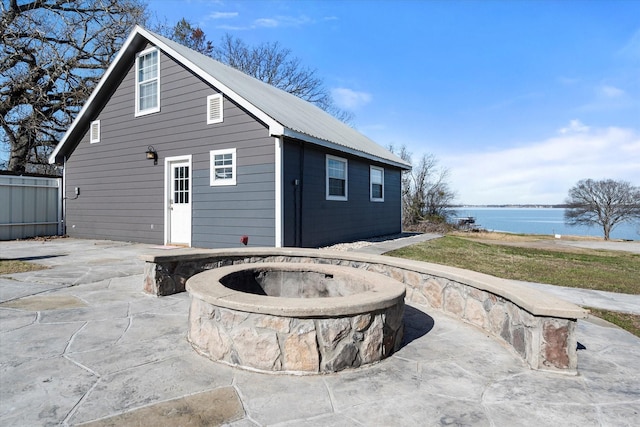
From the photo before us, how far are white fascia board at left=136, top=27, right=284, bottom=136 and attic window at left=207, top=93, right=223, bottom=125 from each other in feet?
1.09

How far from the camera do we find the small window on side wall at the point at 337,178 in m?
9.77

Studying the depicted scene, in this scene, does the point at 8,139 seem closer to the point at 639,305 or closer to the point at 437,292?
the point at 437,292

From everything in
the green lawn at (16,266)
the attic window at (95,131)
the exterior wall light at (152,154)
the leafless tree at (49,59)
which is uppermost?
the leafless tree at (49,59)

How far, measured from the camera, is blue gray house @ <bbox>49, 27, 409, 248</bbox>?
802 cm

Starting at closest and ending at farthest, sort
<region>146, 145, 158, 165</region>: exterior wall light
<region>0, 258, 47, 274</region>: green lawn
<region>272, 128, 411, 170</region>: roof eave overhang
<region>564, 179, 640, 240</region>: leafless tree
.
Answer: <region>0, 258, 47, 274</region>: green lawn, <region>272, 128, 411, 170</region>: roof eave overhang, <region>146, 145, 158, 165</region>: exterior wall light, <region>564, 179, 640, 240</region>: leafless tree

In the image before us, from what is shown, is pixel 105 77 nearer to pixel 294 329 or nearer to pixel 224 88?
pixel 224 88

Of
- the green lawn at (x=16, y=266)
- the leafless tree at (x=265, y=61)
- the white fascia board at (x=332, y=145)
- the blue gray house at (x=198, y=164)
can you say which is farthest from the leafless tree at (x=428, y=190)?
the green lawn at (x=16, y=266)

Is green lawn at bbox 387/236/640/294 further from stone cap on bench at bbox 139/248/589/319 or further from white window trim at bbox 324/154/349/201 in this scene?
stone cap on bench at bbox 139/248/589/319

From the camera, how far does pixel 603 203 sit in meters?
27.9

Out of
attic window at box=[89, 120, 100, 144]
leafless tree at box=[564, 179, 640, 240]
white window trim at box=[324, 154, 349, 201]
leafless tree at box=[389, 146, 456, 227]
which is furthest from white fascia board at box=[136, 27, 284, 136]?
leafless tree at box=[564, 179, 640, 240]

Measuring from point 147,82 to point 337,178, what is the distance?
6.22m

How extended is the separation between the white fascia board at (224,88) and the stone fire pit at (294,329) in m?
5.14

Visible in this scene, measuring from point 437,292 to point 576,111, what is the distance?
11346 millimetres

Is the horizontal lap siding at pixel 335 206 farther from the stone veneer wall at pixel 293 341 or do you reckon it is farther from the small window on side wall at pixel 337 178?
the stone veneer wall at pixel 293 341
